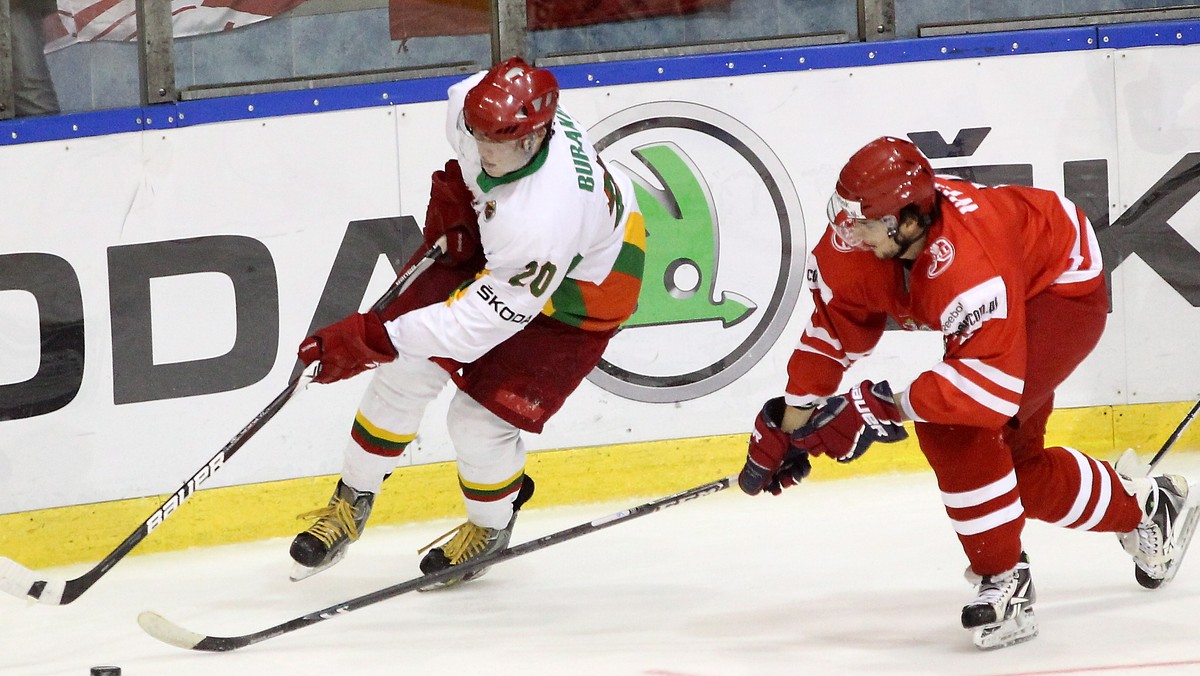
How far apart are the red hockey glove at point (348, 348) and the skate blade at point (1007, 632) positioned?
4.20 ft

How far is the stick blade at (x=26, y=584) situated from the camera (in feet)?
8.21

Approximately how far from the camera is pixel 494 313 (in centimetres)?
257

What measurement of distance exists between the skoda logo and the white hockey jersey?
918mm

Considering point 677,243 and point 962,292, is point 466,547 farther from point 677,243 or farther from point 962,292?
point 962,292

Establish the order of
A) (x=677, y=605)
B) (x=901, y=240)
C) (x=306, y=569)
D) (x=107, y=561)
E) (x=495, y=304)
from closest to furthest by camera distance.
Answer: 1. (x=901, y=240)
2. (x=495, y=304)
3. (x=107, y=561)
4. (x=677, y=605)
5. (x=306, y=569)

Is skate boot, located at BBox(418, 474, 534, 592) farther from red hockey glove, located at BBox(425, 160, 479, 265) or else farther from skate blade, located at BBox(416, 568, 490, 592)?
red hockey glove, located at BBox(425, 160, 479, 265)

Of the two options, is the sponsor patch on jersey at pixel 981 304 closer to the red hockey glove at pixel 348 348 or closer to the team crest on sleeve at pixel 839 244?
the team crest on sleeve at pixel 839 244

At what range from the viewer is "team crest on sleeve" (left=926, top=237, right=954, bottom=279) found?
216 cm

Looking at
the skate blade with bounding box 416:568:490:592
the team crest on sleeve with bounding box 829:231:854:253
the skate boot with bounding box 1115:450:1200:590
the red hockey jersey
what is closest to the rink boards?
the skate blade with bounding box 416:568:490:592

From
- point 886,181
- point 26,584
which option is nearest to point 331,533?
point 26,584

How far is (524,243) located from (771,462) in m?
0.65

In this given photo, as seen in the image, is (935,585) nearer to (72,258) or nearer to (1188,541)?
(1188,541)

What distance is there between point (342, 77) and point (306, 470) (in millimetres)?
1172

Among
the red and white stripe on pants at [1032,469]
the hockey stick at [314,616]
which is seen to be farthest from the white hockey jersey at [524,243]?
the red and white stripe on pants at [1032,469]
